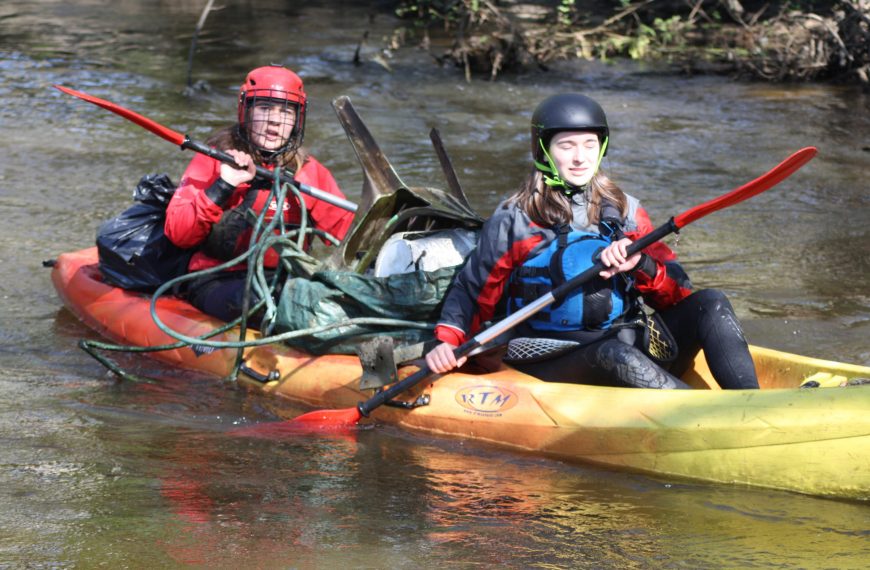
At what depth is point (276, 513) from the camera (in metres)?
3.76

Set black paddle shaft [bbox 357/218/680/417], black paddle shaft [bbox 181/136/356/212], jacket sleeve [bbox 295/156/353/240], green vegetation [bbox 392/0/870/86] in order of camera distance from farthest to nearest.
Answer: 1. green vegetation [bbox 392/0/870/86]
2. jacket sleeve [bbox 295/156/353/240]
3. black paddle shaft [bbox 181/136/356/212]
4. black paddle shaft [bbox 357/218/680/417]

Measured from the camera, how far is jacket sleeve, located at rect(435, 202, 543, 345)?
4.32m

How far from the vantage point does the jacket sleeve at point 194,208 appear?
17.0 ft

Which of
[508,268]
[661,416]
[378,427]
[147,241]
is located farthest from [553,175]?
[147,241]

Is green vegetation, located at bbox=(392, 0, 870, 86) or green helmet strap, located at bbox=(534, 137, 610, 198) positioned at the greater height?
green vegetation, located at bbox=(392, 0, 870, 86)

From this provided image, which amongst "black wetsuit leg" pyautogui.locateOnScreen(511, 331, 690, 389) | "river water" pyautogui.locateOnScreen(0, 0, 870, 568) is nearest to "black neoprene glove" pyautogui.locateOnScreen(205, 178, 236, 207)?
"river water" pyautogui.locateOnScreen(0, 0, 870, 568)

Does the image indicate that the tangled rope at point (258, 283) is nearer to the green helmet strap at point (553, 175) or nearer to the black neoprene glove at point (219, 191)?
the black neoprene glove at point (219, 191)

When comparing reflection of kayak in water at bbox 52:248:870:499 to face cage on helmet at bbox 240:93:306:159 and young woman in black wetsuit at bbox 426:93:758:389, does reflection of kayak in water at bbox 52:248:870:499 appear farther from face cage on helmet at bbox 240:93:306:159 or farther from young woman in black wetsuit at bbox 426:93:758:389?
face cage on helmet at bbox 240:93:306:159

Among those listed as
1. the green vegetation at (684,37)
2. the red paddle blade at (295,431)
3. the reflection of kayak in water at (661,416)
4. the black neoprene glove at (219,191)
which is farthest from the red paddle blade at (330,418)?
the green vegetation at (684,37)

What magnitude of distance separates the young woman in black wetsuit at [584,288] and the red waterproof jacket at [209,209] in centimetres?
133

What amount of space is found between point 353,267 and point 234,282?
0.61 metres

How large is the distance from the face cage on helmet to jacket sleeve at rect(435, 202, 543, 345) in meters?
1.23

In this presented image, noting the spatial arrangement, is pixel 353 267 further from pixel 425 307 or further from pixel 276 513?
pixel 276 513

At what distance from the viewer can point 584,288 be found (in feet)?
14.0
